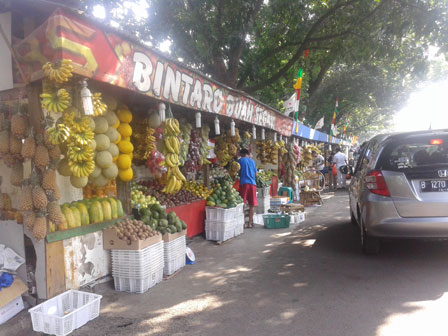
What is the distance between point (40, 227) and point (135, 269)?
1.30 m

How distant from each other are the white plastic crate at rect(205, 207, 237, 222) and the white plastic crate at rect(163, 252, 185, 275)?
2007mm

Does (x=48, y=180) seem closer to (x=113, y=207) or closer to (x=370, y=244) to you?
(x=113, y=207)

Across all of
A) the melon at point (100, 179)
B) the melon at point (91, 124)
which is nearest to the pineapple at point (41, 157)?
the melon at point (91, 124)

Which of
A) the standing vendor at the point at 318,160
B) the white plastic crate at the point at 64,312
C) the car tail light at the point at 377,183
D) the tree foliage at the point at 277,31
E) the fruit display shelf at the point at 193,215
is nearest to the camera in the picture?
the white plastic crate at the point at 64,312

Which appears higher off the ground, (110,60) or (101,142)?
(110,60)

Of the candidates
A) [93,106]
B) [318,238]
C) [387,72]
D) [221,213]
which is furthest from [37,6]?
[387,72]

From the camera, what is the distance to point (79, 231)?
4.46m

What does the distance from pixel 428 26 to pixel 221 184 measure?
710 centimetres

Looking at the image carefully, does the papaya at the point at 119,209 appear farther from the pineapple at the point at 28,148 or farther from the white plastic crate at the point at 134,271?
the pineapple at the point at 28,148

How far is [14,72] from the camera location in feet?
14.0

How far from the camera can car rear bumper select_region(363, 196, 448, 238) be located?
192 inches

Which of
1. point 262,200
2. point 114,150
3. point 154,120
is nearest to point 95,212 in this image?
point 114,150

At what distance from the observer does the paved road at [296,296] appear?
11.6ft

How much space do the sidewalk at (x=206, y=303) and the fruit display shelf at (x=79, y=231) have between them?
0.77 metres
